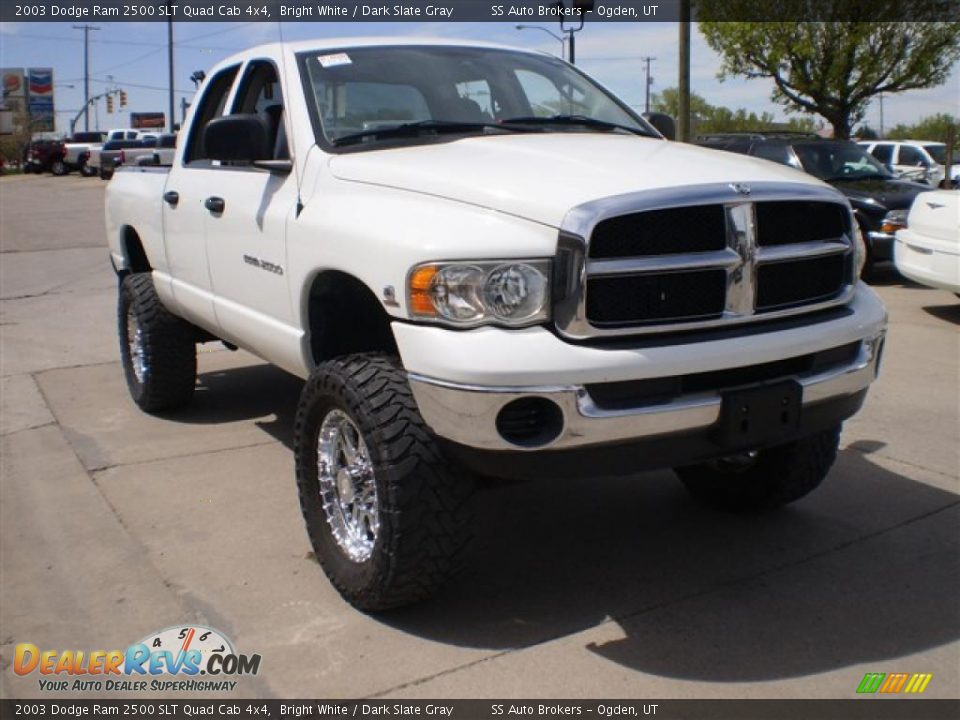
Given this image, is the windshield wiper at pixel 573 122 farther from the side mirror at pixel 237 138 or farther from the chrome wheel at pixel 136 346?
the chrome wheel at pixel 136 346

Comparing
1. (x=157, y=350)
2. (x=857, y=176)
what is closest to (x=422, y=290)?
(x=157, y=350)

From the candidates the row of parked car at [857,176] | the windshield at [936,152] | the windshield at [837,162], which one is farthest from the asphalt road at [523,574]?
the windshield at [936,152]

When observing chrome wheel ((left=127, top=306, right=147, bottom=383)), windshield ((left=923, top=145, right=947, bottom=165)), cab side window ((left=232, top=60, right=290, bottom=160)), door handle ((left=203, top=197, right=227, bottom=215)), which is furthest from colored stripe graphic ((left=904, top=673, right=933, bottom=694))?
windshield ((left=923, top=145, right=947, bottom=165))

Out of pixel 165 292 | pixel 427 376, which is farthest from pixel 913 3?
pixel 427 376

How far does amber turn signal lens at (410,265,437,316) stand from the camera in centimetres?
313

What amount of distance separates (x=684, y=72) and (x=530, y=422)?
544 inches

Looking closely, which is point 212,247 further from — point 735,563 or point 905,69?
point 905,69

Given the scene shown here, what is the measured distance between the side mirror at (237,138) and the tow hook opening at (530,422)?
5.99 ft

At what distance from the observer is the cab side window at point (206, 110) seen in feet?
18.0

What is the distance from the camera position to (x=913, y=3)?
25219 millimetres

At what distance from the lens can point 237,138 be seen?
4156mm

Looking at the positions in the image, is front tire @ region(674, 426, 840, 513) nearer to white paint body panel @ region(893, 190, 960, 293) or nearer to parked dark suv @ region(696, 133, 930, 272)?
white paint body panel @ region(893, 190, 960, 293)

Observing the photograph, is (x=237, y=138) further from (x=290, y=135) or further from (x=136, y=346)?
(x=136, y=346)

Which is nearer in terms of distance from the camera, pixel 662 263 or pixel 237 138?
pixel 662 263
